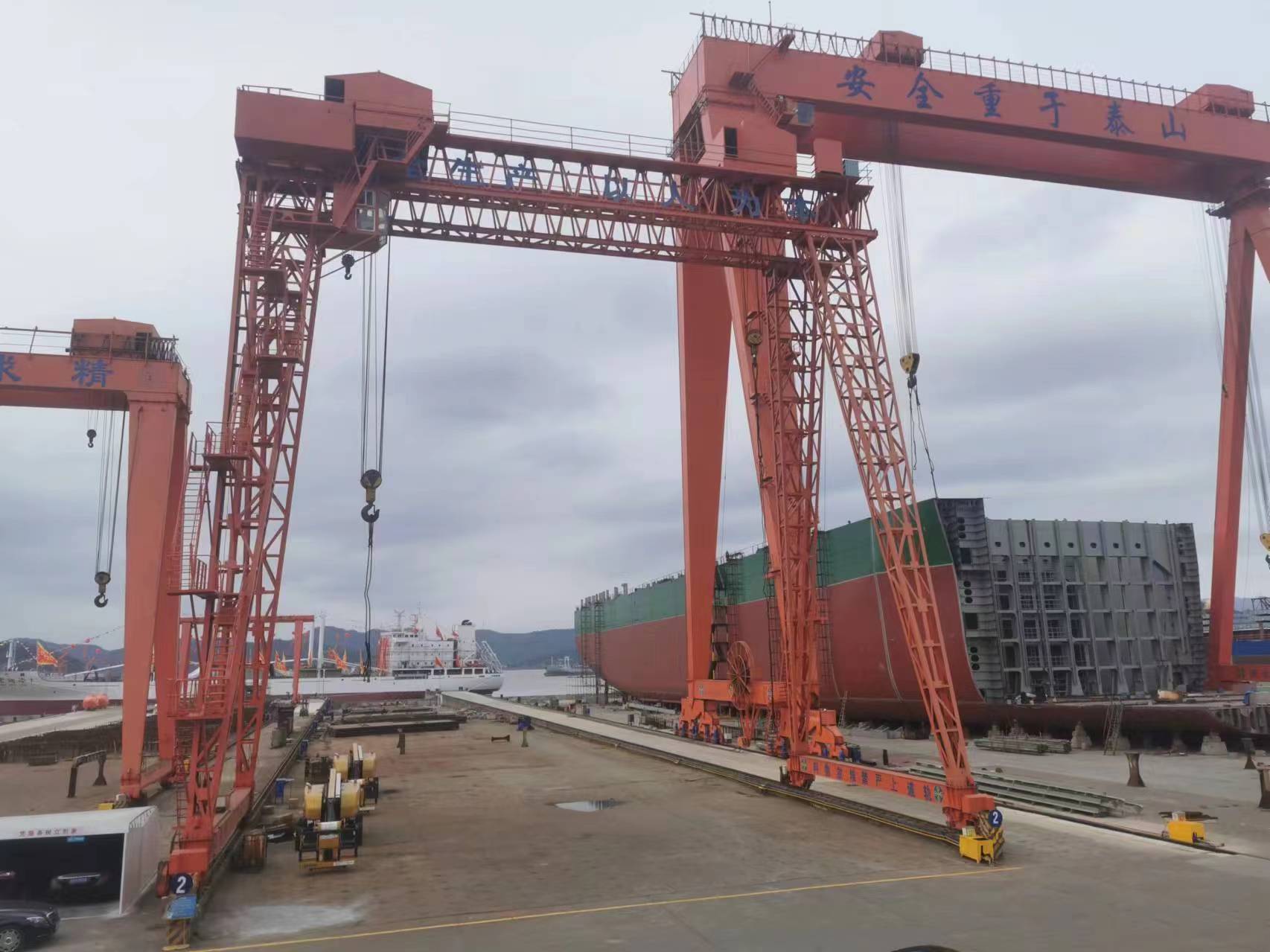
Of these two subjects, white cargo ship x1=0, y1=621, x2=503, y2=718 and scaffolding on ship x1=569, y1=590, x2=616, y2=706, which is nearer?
scaffolding on ship x1=569, y1=590, x2=616, y2=706

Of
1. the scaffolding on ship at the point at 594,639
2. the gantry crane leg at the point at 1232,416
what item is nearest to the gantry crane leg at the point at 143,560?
the gantry crane leg at the point at 1232,416

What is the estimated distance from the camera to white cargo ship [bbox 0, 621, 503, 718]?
293 feet

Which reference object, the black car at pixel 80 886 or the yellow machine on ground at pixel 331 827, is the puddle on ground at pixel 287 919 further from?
the black car at pixel 80 886

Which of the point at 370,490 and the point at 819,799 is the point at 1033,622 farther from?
the point at 370,490

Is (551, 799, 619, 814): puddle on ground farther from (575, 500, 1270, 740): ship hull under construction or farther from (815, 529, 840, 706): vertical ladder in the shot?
(815, 529, 840, 706): vertical ladder

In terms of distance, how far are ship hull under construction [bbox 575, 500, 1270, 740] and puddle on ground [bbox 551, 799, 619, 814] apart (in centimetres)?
1065

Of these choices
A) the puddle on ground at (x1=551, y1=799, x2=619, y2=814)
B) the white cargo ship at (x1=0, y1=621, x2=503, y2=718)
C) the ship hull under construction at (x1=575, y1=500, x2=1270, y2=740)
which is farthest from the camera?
the white cargo ship at (x1=0, y1=621, x2=503, y2=718)

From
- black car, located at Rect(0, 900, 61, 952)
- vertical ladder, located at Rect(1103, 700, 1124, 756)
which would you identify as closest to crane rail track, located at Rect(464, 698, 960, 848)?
vertical ladder, located at Rect(1103, 700, 1124, 756)

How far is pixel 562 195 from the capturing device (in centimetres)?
1861

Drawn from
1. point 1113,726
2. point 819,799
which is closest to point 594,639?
point 1113,726

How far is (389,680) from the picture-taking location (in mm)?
93000

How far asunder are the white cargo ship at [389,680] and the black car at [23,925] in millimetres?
76973

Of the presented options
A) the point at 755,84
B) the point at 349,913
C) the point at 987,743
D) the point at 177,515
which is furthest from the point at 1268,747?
the point at 177,515

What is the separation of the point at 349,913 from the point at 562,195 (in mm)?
14341
